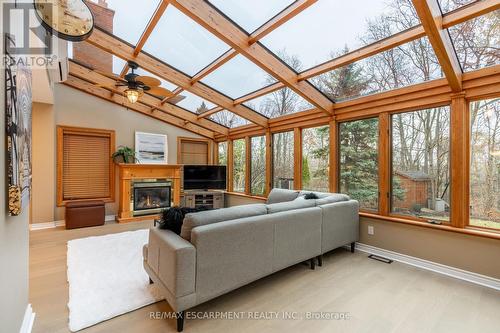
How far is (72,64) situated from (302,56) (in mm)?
4505

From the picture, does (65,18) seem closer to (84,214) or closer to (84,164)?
(84,214)

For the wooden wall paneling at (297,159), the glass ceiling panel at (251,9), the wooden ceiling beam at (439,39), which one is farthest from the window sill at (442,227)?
the glass ceiling panel at (251,9)

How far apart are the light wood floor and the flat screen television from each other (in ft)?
11.6

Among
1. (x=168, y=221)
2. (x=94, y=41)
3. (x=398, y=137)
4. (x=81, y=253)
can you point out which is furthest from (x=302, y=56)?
(x=81, y=253)

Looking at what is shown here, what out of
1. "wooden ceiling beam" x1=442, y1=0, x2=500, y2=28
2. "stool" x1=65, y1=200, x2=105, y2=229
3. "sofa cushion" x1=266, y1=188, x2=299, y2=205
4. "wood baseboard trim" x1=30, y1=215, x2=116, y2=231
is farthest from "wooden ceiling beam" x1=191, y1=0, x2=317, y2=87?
"wood baseboard trim" x1=30, y1=215, x2=116, y2=231

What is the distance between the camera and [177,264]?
1.91m

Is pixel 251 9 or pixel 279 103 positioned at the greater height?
pixel 251 9

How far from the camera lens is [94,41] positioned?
3562mm

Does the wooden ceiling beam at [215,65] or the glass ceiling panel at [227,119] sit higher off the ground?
the wooden ceiling beam at [215,65]

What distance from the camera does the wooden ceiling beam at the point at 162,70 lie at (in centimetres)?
361

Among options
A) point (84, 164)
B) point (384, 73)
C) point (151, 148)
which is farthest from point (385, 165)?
point (84, 164)

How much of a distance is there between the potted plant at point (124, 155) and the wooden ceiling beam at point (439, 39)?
5.91 metres

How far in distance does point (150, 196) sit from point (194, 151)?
2007 millimetres

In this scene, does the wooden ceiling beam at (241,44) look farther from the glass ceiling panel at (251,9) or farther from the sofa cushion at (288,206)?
the sofa cushion at (288,206)
